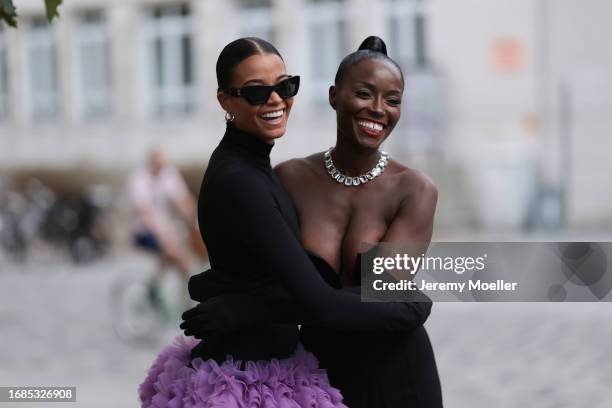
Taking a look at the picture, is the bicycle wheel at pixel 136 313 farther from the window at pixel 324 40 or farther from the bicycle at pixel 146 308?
the window at pixel 324 40

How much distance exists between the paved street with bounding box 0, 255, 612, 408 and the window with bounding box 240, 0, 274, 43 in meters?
10.4

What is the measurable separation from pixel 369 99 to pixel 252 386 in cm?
78

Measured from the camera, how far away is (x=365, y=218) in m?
2.82

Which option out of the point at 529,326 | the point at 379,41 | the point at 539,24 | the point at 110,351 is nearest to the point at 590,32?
the point at 539,24

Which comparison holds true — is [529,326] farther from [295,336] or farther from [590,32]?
[590,32]

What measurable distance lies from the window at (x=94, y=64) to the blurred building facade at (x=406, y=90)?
0.10 ft

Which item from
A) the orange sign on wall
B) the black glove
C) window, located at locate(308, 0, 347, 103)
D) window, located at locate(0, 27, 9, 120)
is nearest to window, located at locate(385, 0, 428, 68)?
window, located at locate(308, 0, 347, 103)

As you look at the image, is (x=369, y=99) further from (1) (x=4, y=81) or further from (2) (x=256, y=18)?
(1) (x=4, y=81)

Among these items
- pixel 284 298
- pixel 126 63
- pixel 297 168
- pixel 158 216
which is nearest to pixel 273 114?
pixel 297 168

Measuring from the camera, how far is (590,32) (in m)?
19.4

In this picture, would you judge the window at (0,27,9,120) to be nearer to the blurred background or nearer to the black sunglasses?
the blurred background

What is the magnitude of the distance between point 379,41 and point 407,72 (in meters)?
16.9

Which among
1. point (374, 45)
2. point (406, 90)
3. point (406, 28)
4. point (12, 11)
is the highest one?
point (406, 28)

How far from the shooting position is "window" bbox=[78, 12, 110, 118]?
24.3 m
